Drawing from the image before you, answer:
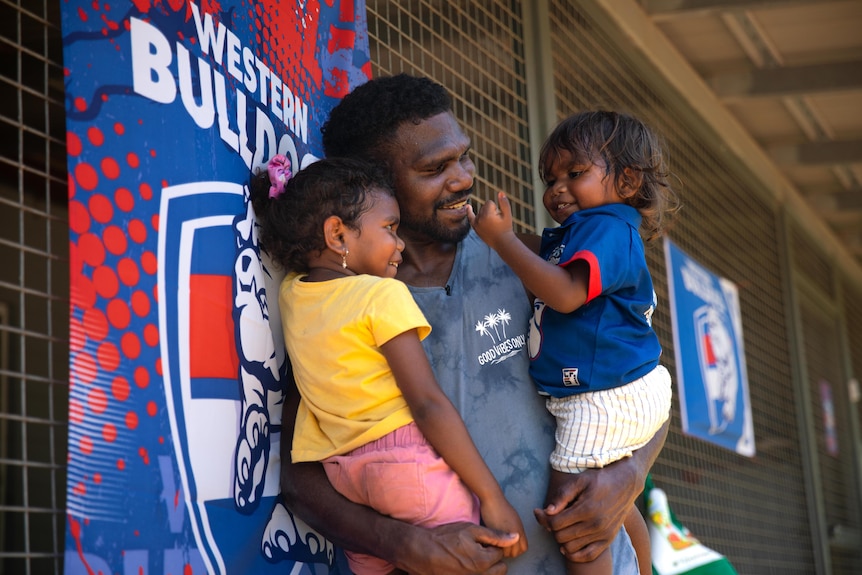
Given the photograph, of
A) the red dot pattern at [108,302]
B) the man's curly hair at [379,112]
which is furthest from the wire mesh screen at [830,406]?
the red dot pattern at [108,302]

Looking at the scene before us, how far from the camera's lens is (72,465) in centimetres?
167

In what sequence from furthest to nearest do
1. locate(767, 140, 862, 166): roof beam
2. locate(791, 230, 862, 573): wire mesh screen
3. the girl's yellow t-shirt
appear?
1. locate(791, 230, 862, 573): wire mesh screen
2. locate(767, 140, 862, 166): roof beam
3. the girl's yellow t-shirt

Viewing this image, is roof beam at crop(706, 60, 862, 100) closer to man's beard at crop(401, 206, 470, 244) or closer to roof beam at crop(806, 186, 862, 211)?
roof beam at crop(806, 186, 862, 211)

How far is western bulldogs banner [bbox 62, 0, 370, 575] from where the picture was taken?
5.66ft

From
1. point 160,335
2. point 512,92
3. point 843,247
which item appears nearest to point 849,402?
point 843,247

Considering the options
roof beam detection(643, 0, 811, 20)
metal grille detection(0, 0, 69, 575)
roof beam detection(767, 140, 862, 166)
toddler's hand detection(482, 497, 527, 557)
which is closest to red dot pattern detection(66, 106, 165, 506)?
toddler's hand detection(482, 497, 527, 557)

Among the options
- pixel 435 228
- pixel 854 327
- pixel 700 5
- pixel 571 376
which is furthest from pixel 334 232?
pixel 854 327

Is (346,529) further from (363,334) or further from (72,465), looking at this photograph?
(72,465)

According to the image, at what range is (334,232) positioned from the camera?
2.10 metres

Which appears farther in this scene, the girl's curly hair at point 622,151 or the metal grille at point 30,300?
the metal grille at point 30,300

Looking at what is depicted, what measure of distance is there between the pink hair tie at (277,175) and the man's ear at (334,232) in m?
0.14

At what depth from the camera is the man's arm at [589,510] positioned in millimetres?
1998

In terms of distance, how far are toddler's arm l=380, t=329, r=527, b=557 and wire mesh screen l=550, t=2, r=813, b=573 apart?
268cm

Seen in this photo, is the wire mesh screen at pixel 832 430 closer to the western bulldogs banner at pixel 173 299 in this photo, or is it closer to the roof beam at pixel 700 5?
the roof beam at pixel 700 5
